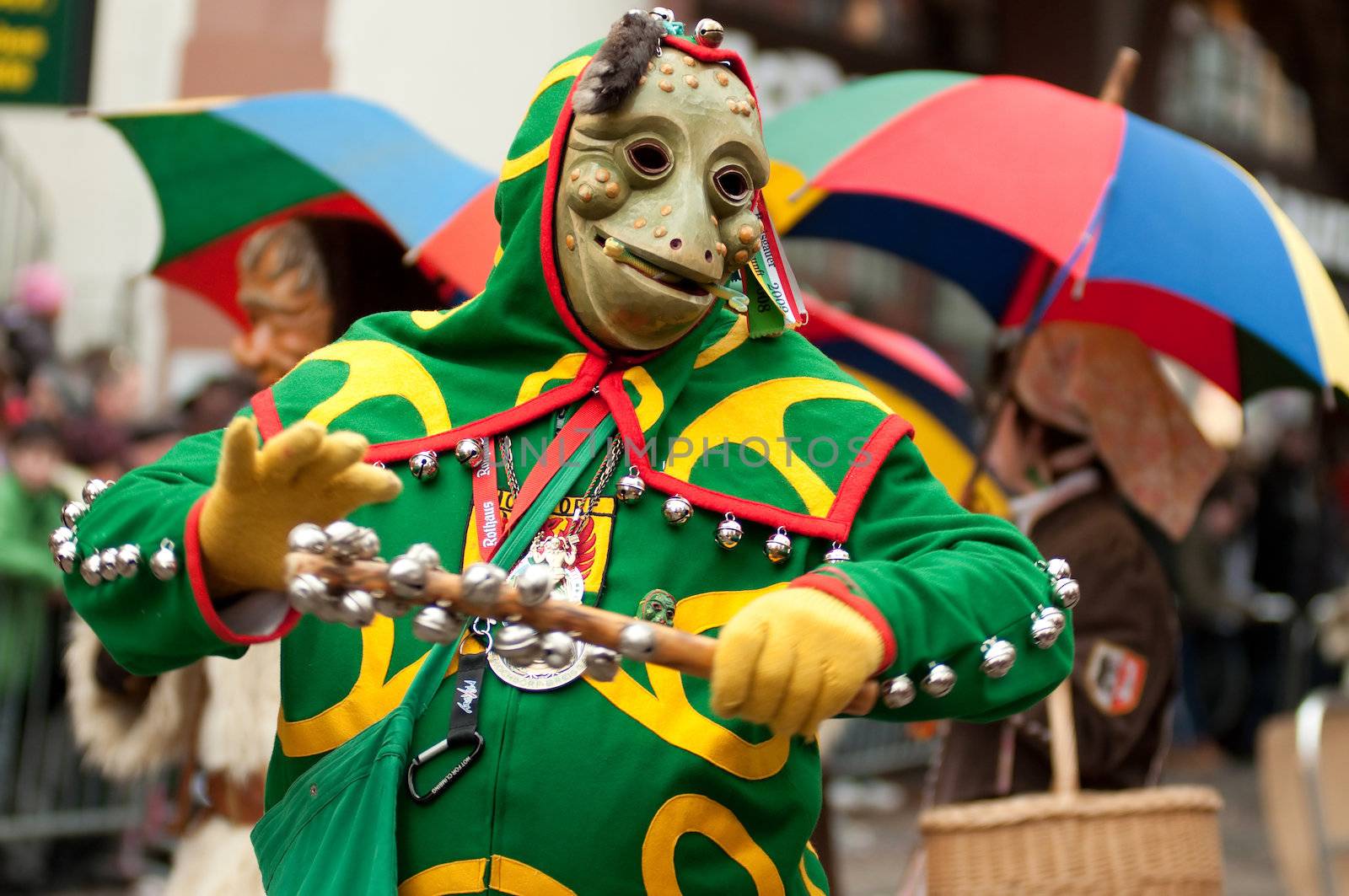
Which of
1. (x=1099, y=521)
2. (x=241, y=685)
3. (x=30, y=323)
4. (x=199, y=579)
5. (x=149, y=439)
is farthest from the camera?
(x=30, y=323)

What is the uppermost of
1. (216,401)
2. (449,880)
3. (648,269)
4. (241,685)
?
(648,269)

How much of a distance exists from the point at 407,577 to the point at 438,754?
22.1 inches

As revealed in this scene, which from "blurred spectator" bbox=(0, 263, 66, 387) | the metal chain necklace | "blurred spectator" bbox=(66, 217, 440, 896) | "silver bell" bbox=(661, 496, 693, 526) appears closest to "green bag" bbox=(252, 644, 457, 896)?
the metal chain necklace

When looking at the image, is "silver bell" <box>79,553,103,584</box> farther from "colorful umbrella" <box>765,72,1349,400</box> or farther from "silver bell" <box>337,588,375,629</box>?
"colorful umbrella" <box>765,72,1349,400</box>

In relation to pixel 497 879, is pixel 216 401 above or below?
below

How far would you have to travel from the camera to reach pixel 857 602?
6.71 ft

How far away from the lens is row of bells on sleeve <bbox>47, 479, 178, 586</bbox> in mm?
2115

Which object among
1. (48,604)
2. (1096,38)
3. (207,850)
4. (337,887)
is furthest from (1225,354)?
(1096,38)

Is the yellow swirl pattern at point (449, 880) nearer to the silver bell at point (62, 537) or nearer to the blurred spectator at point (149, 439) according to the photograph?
the silver bell at point (62, 537)

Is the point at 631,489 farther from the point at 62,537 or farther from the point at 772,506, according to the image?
the point at 62,537

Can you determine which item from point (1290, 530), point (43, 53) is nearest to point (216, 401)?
point (43, 53)

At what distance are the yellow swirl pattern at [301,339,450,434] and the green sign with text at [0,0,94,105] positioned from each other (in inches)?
194

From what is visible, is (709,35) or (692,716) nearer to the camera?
(692,716)

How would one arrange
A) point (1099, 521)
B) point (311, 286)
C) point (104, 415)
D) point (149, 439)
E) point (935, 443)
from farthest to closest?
point (104, 415) → point (149, 439) → point (935, 443) → point (1099, 521) → point (311, 286)
